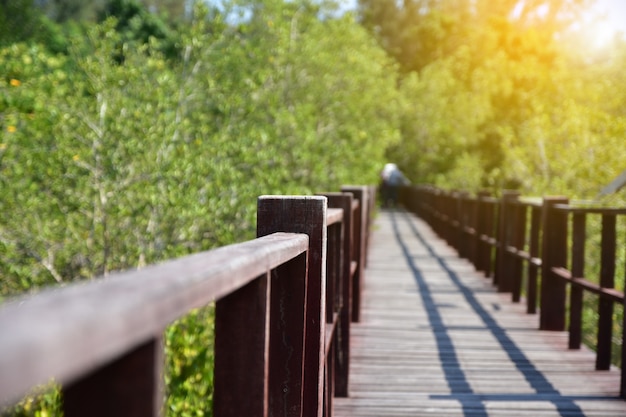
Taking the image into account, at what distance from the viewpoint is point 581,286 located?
21.8 ft

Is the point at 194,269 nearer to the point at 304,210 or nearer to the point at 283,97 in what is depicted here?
the point at 304,210

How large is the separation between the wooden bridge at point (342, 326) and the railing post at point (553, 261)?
1 centimetres

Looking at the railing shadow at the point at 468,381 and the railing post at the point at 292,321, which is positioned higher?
the railing post at the point at 292,321

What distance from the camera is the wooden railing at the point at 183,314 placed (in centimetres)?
71

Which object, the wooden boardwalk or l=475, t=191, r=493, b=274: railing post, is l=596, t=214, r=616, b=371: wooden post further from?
l=475, t=191, r=493, b=274: railing post

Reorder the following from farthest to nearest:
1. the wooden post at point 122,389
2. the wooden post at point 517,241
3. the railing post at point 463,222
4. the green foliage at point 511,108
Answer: the green foliage at point 511,108 → the railing post at point 463,222 → the wooden post at point 517,241 → the wooden post at point 122,389

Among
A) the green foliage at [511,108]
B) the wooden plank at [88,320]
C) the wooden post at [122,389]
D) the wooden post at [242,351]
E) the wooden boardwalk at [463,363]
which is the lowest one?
the wooden boardwalk at [463,363]

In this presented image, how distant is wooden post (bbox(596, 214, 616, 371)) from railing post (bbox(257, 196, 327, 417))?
356cm

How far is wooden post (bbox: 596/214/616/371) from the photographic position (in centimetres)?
600

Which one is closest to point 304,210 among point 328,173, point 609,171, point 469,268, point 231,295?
point 231,295

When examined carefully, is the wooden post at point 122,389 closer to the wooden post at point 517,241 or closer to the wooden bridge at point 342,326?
the wooden bridge at point 342,326

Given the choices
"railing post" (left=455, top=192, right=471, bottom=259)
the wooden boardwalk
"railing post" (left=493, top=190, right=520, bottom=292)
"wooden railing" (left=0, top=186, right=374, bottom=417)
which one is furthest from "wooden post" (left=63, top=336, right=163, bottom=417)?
"railing post" (left=455, top=192, right=471, bottom=259)

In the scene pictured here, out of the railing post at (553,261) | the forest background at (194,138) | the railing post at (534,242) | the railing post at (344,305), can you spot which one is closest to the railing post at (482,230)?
the forest background at (194,138)

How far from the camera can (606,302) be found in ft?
20.0
